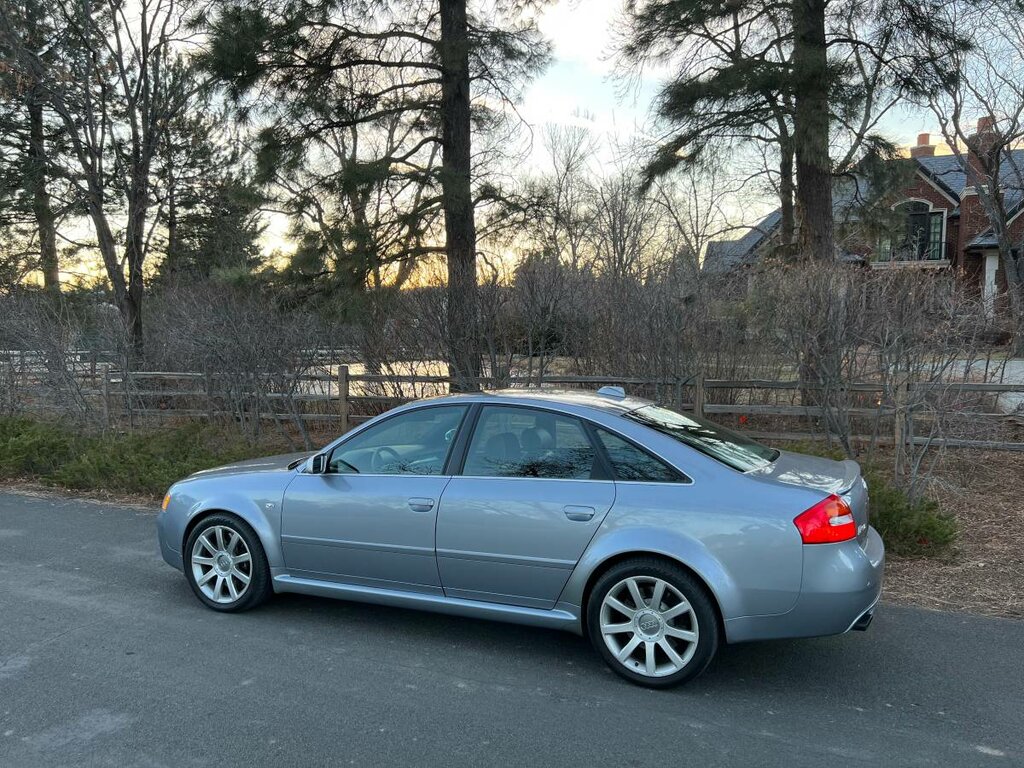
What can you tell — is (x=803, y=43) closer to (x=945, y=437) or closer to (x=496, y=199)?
(x=496, y=199)

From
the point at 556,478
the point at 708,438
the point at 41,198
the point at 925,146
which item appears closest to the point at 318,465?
the point at 556,478

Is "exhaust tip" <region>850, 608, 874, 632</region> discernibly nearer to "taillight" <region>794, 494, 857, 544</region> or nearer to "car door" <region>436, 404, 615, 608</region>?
"taillight" <region>794, 494, 857, 544</region>

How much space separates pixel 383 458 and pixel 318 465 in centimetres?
44

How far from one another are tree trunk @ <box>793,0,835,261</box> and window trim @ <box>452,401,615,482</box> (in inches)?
307

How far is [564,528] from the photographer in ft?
14.0

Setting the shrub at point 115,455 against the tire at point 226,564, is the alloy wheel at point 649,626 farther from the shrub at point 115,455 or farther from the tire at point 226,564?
the shrub at point 115,455

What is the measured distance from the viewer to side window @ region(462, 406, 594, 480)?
4.46 metres

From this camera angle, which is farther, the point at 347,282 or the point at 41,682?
the point at 347,282

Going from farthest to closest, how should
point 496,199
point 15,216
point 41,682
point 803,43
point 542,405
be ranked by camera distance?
point 15,216 < point 496,199 < point 803,43 < point 542,405 < point 41,682

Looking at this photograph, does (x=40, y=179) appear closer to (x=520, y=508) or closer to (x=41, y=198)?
(x=41, y=198)

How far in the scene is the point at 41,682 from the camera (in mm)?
4191

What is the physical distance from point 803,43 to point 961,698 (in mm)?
9605

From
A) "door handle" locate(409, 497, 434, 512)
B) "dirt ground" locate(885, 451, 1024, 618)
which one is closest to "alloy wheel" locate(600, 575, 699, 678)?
"door handle" locate(409, 497, 434, 512)

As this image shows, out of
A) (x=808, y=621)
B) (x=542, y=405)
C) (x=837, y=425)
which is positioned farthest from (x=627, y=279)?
(x=808, y=621)
